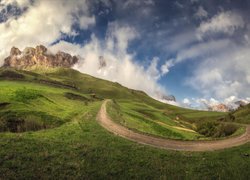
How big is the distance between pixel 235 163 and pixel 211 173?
593 centimetres

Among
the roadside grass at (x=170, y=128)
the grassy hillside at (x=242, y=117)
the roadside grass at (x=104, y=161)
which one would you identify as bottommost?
the roadside grass at (x=104, y=161)

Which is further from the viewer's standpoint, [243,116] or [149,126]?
[243,116]

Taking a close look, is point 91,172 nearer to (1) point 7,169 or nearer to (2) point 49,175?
Result: (2) point 49,175

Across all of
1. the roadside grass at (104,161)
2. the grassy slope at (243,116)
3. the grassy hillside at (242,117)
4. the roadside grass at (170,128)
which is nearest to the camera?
the roadside grass at (104,161)

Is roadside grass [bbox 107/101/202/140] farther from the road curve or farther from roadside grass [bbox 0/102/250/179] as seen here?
roadside grass [bbox 0/102/250/179]

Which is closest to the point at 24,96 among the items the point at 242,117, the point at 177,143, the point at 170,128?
the point at 170,128

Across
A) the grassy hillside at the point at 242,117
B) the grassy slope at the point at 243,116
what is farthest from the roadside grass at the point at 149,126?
the grassy hillside at the point at 242,117

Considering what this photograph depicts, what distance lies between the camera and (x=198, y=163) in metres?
30.0

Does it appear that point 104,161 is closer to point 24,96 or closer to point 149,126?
point 149,126

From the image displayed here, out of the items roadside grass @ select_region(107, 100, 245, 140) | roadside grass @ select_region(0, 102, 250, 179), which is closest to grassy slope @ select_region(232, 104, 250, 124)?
roadside grass @ select_region(107, 100, 245, 140)

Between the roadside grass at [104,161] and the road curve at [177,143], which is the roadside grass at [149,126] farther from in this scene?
the roadside grass at [104,161]

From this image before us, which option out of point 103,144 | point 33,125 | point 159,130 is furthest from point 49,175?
point 159,130

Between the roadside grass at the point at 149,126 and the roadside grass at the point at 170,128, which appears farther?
the roadside grass at the point at 170,128

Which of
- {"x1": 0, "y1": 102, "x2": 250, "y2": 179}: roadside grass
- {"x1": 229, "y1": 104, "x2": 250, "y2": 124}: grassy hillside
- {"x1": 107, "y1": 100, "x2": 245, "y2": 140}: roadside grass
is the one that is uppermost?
{"x1": 229, "y1": 104, "x2": 250, "y2": 124}: grassy hillside
